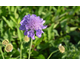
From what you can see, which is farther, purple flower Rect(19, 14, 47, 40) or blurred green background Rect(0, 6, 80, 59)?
blurred green background Rect(0, 6, 80, 59)

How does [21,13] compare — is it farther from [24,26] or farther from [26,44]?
[24,26]

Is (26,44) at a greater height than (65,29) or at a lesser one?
lesser

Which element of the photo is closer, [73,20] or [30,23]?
[30,23]

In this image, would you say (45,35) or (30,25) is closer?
(30,25)

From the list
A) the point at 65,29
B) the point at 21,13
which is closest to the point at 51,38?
the point at 65,29

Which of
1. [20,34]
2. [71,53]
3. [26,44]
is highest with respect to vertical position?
[20,34]

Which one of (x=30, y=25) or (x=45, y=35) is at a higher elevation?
(x=30, y=25)

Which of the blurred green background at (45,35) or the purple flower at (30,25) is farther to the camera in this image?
the blurred green background at (45,35)

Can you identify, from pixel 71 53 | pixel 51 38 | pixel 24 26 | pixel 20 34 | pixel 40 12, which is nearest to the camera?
pixel 24 26
